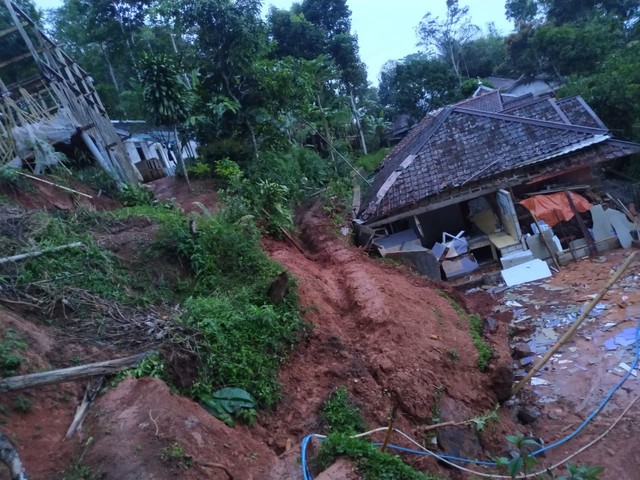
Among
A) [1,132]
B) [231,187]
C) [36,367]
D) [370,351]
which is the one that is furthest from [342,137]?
[36,367]

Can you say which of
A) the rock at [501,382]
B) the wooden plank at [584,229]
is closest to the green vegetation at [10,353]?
the rock at [501,382]

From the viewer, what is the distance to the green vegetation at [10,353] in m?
4.03

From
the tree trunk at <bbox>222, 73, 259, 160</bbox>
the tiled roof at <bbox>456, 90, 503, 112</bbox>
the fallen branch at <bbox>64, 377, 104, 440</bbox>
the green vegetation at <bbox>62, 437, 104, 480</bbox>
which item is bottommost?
the green vegetation at <bbox>62, 437, 104, 480</bbox>

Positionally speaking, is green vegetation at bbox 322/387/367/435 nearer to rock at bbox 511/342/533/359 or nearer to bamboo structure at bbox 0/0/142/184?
rock at bbox 511/342/533/359

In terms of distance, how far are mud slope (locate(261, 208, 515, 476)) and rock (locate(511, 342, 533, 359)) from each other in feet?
1.02

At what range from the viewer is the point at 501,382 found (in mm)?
6812

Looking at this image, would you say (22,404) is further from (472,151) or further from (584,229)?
(472,151)

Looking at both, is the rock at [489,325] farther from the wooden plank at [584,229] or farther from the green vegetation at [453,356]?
the wooden plank at [584,229]

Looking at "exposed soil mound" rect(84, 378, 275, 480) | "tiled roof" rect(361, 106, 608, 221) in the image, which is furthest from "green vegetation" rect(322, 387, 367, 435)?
"tiled roof" rect(361, 106, 608, 221)

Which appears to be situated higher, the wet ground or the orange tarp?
the orange tarp

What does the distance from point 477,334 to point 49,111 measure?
11.9 meters

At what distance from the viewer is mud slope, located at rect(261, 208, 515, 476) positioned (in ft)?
17.6

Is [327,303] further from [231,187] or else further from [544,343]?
[231,187]

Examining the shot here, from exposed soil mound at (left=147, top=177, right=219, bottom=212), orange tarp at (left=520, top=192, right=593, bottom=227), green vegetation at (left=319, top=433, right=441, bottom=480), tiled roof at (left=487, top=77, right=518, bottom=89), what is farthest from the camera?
tiled roof at (left=487, top=77, right=518, bottom=89)
